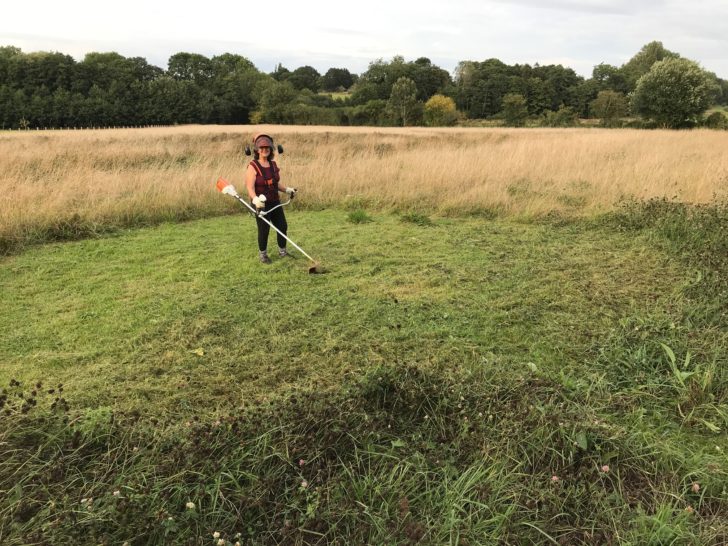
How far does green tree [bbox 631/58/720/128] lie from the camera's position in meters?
32.5

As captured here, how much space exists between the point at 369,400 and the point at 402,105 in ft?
172

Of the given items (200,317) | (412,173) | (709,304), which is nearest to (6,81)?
(412,173)

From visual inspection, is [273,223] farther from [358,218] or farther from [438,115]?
[438,115]

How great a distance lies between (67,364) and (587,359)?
3.72 m

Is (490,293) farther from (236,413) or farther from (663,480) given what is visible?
(236,413)

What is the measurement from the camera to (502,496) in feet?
6.81

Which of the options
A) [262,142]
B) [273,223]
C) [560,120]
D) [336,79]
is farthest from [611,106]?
[336,79]

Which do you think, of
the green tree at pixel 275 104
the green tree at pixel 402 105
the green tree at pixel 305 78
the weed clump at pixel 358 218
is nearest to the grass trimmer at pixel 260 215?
the weed clump at pixel 358 218

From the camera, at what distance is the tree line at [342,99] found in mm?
34844

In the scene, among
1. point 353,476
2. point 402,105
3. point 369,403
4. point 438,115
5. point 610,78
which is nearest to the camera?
point 353,476

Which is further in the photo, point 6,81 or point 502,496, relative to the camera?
point 6,81

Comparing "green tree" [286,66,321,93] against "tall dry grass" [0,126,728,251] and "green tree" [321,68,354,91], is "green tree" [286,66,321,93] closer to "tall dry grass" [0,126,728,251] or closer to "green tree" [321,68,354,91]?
"green tree" [321,68,354,91]

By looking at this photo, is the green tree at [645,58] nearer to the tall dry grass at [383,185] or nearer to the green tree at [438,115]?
the green tree at [438,115]

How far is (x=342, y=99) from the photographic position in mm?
67938
